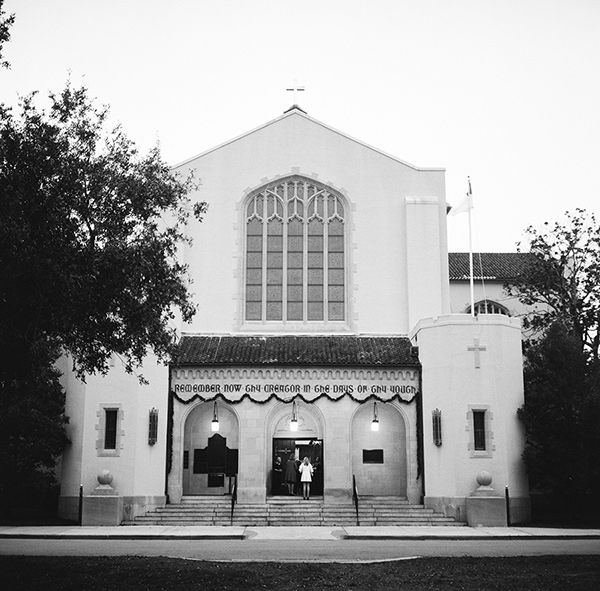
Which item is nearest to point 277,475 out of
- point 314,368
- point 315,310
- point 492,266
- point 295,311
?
point 314,368

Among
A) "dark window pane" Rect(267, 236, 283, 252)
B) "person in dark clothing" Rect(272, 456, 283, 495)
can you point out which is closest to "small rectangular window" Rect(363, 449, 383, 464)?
"person in dark clothing" Rect(272, 456, 283, 495)

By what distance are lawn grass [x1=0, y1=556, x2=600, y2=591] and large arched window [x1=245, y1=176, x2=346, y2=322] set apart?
17.4m

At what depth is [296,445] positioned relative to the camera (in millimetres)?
31875

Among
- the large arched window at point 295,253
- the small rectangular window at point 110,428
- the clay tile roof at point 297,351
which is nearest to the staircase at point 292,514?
the small rectangular window at point 110,428

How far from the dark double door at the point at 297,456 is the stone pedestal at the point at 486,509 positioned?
671 cm

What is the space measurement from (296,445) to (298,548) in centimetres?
1210

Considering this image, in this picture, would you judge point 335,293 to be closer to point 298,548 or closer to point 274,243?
point 274,243

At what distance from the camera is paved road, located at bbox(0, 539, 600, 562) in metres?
18.2

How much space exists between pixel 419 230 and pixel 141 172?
17256 millimetres

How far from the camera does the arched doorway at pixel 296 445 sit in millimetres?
31406

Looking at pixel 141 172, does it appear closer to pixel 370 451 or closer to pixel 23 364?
pixel 23 364

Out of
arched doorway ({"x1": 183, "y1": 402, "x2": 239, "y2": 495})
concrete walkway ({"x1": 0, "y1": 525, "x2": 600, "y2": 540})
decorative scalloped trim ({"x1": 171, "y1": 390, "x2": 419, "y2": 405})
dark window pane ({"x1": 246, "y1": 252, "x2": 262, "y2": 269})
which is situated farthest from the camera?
dark window pane ({"x1": 246, "y1": 252, "x2": 262, "y2": 269})

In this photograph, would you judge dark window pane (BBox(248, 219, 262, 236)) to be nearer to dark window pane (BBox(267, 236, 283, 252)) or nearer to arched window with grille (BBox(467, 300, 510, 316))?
dark window pane (BBox(267, 236, 283, 252))

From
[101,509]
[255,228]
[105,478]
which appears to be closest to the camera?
[101,509]
